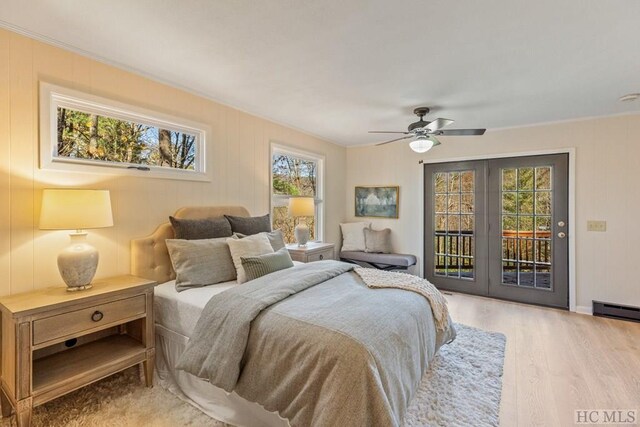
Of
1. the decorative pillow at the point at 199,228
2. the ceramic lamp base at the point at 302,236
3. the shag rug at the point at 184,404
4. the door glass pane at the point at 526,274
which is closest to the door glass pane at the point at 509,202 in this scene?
the door glass pane at the point at 526,274

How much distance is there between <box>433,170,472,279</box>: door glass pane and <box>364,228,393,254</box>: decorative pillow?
720 mm

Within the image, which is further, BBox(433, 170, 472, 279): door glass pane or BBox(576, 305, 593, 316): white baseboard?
BBox(433, 170, 472, 279): door glass pane

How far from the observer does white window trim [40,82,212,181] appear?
6.68ft

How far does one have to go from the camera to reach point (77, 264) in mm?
1904

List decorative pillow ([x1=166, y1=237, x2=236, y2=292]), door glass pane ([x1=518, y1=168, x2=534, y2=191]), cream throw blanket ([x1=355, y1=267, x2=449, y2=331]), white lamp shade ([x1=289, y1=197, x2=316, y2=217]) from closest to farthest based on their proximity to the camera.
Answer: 1. cream throw blanket ([x1=355, y1=267, x2=449, y2=331])
2. decorative pillow ([x1=166, y1=237, x2=236, y2=292])
3. white lamp shade ([x1=289, y1=197, x2=316, y2=217])
4. door glass pane ([x1=518, y1=168, x2=534, y2=191])

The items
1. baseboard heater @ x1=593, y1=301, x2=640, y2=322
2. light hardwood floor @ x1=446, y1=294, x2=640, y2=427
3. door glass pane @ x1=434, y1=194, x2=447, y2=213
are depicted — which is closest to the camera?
light hardwood floor @ x1=446, y1=294, x2=640, y2=427

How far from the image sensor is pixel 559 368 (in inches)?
94.9

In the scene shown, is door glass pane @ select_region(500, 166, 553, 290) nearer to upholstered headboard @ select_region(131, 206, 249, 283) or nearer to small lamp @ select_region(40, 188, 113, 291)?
upholstered headboard @ select_region(131, 206, 249, 283)

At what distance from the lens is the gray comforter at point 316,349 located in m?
1.31

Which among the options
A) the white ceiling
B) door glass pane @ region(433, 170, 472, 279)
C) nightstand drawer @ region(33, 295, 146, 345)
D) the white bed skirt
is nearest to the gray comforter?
the white bed skirt

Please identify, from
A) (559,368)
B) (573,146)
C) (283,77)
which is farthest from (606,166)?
(283,77)

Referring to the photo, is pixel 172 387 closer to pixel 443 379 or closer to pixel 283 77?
pixel 443 379

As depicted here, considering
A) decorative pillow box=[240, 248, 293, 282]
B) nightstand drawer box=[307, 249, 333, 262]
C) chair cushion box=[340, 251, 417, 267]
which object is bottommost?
chair cushion box=[340, 251, 417, 267]

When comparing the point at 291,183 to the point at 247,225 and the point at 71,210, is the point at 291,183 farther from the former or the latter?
the point at 71,210
